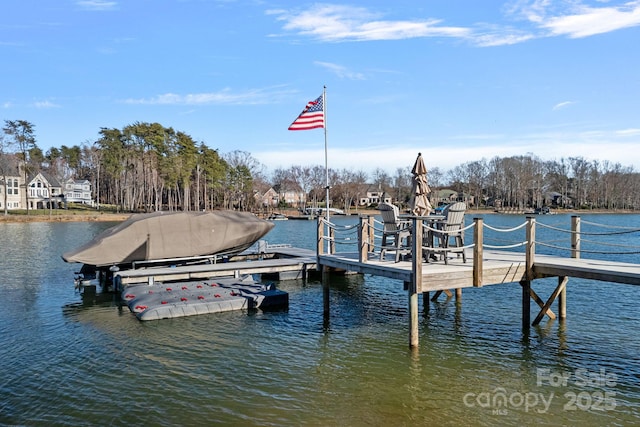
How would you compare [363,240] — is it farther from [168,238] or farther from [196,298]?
[168,238]

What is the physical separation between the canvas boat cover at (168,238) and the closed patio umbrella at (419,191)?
11041 millimetres

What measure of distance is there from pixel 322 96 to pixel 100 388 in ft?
44.9

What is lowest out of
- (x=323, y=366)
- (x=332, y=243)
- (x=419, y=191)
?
(x=323, y=366)

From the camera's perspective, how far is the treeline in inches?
2945

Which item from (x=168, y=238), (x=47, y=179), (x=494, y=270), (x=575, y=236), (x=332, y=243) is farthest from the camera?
(x=47, y=179)

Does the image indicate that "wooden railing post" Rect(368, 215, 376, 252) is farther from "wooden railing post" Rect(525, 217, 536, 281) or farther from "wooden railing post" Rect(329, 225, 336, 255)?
"wooden railing post" Rect(525, 217, 536, 281)

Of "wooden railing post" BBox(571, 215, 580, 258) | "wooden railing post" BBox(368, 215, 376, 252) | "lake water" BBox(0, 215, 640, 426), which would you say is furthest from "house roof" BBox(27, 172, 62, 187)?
"wooden railing post" BBox(571, 215, 580, 258)

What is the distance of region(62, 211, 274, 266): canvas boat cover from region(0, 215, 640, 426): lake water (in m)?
2.81

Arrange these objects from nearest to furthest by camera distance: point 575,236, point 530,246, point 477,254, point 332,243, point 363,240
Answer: point 477,254
point 530,246
point 363,240
point 575,236
point 332,243

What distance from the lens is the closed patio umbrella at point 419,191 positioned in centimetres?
1201

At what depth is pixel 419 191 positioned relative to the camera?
1214cm

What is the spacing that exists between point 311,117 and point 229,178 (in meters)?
70.1

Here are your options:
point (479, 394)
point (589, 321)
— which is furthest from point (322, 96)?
point (479, 394)

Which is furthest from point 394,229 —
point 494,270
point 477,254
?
point 494,270
